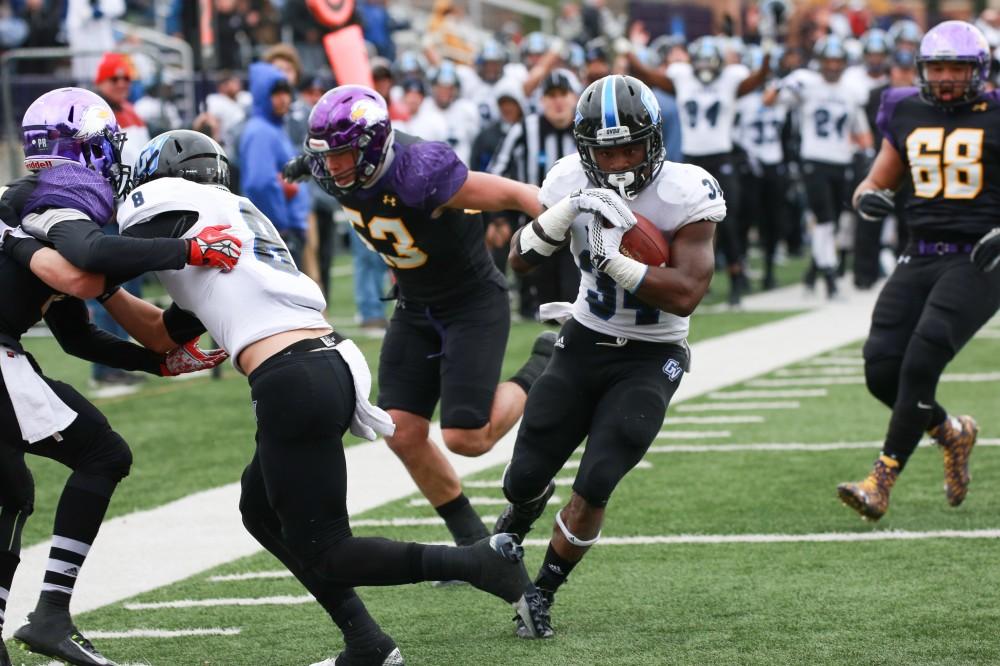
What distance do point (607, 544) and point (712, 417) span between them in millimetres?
2765

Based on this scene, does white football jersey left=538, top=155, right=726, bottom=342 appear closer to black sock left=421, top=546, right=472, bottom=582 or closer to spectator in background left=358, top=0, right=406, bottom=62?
black sock left=421, top=546, right=472, bottom=582

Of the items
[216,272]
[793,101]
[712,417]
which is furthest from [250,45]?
[216,272]

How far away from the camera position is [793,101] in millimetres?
13930

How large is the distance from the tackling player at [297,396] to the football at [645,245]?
93cm

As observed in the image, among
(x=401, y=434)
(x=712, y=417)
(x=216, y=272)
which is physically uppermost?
(x=216, y=272)

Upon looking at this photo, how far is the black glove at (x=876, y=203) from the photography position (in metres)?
6.56

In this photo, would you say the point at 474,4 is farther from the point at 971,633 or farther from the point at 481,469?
the point at 971,633

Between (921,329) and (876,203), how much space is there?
608mm

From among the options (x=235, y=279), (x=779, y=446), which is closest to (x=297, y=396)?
(x=235, y=279)

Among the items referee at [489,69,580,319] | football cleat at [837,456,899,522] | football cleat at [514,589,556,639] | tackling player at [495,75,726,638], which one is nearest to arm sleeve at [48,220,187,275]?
tackling player at [495,75,726,638]

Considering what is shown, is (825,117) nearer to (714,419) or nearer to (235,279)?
(714,419)

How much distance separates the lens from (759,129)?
568 inches

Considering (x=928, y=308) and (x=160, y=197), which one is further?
(x=928, y=308)

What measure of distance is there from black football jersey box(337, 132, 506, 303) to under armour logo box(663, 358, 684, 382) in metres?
1.01
